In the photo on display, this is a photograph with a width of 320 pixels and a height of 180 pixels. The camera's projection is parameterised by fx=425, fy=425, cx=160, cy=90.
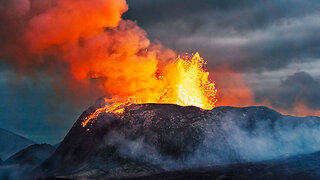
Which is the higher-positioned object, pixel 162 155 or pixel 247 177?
pixel 162 155

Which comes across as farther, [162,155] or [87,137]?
[87,137]

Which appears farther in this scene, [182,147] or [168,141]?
[168,141]

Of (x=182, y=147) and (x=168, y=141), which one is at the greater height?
(x=168, y=141)

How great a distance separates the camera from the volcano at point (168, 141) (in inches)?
4803

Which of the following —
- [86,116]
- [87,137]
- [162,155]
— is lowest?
[162,155]

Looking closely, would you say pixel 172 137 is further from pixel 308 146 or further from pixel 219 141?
pixel 308 146

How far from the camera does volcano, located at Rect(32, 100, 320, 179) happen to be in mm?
122000

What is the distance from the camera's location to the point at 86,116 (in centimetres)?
15838

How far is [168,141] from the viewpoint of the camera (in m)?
129

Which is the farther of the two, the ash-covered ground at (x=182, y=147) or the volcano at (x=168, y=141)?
the volcano at (x=168, y=141)

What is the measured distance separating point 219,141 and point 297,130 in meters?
43.6

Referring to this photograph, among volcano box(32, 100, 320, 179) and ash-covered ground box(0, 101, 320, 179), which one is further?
volcano box(32, 100, 320, 179)

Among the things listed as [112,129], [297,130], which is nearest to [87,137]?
[112,129]

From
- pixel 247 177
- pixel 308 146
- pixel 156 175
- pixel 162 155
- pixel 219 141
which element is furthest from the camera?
pixel 308 146
